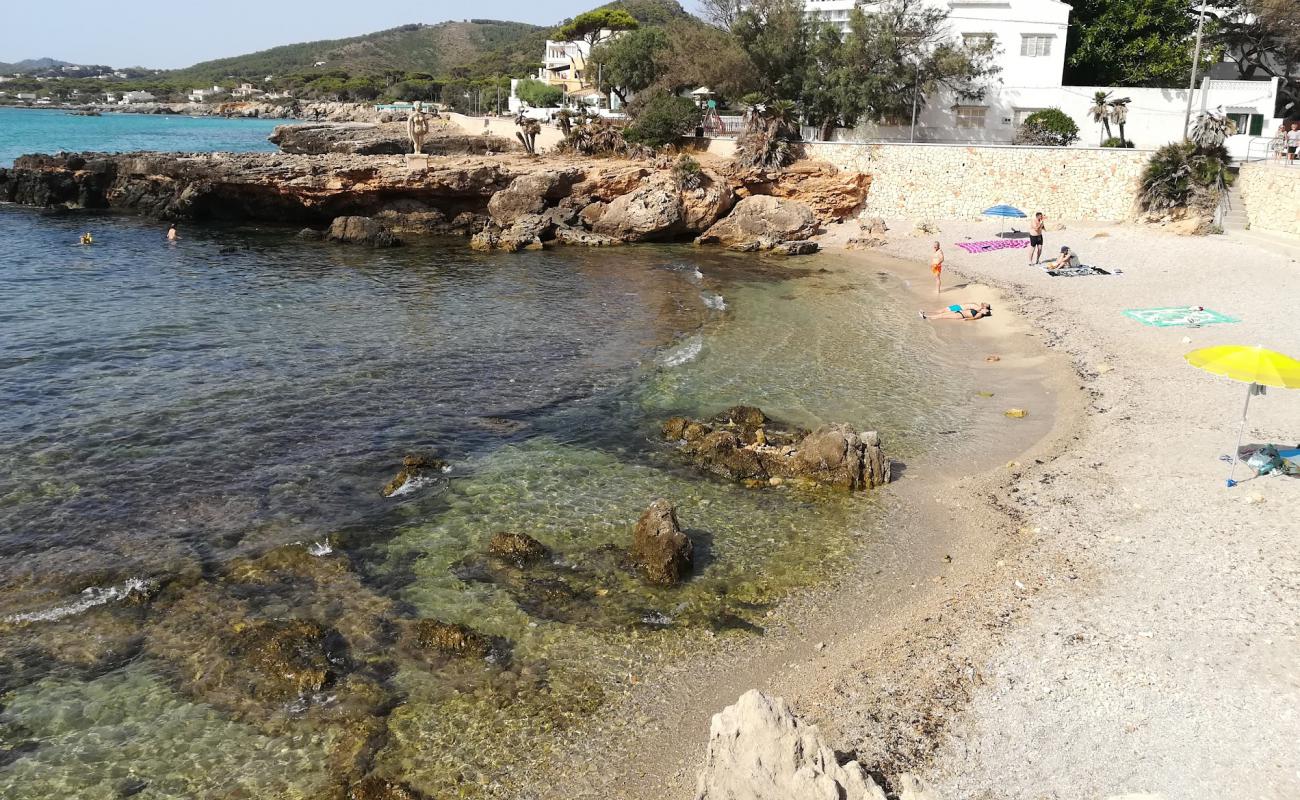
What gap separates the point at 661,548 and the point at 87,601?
820cm

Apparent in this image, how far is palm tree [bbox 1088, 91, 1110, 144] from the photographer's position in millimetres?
43594

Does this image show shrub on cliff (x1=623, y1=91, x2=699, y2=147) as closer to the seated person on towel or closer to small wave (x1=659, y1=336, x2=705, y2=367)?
the seated person on towel

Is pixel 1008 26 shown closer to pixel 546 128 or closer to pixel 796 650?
pixel 546 128

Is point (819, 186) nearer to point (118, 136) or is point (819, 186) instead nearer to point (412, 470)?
point (412, 470)

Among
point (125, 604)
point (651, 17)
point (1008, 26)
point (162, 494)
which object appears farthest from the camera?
point (651, 17)

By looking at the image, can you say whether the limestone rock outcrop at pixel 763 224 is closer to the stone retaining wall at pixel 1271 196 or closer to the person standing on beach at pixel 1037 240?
the person standing on beach at pixel 1037 240

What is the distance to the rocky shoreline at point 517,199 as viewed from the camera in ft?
144

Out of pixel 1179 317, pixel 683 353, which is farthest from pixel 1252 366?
pixel 683 353

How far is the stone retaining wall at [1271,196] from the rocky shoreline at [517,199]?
667 inches

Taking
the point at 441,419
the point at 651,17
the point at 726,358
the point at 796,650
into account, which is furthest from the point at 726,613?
the point at 651,17

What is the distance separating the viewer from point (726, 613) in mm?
12070

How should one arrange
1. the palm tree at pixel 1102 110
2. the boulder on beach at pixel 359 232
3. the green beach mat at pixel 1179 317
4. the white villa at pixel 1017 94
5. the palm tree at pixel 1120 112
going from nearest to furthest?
the green beach mat at pixel 1179 317
the boulder on beach at pixel 359 232
the palm tree at pixel 1120 112
the palm tree at pixel 1102 110
the white villa at pixel 1017 94

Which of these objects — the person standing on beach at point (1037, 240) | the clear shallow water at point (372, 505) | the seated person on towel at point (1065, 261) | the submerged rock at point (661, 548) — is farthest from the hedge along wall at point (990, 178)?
the submerged rock at point (661, 548)

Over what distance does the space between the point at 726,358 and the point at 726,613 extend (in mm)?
12766
